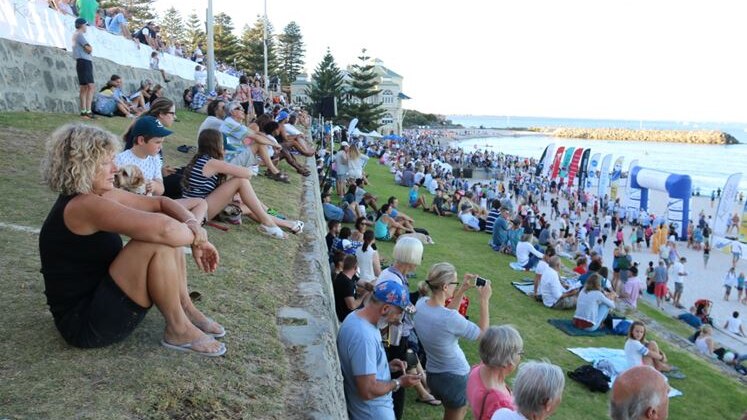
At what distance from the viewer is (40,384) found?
105 inches

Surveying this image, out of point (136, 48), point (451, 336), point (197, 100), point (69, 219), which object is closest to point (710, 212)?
point (197, 100)

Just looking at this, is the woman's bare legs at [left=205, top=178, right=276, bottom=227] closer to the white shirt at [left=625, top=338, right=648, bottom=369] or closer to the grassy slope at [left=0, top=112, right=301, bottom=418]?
the grassy slope at [left=0, top=112, right=301, bottom=418]

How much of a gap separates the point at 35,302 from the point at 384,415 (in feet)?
8.03

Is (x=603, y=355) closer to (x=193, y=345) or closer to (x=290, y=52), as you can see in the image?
(x=193, y=345)

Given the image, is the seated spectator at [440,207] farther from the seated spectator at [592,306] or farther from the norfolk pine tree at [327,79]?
the norfolk pine tree at [327,79]

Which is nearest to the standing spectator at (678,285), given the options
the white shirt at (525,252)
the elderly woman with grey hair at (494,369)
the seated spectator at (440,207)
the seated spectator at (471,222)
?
the seated spectator at (471,222)

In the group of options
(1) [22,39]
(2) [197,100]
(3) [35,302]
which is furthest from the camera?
(2) [197,100]

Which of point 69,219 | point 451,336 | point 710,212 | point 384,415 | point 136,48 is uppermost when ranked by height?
point 136,48

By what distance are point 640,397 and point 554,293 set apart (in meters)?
8.51

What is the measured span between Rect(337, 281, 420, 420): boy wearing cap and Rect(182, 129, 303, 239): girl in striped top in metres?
2.61

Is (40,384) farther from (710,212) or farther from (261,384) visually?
(710,212)

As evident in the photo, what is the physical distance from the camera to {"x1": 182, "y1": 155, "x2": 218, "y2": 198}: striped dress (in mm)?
5848

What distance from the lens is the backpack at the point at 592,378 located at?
7207 millimetres

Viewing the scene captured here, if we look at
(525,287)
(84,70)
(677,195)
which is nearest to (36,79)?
(84,70)
